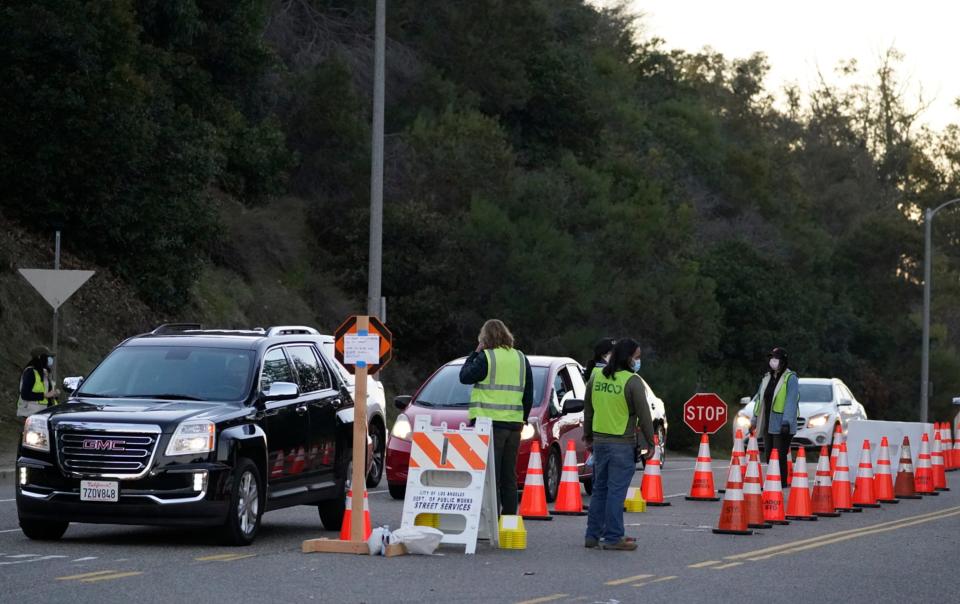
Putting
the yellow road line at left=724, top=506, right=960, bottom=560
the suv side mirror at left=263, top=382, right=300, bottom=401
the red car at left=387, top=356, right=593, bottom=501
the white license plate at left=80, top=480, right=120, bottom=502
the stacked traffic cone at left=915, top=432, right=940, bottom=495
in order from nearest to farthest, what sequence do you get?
1. the white license plate at left=80, top=480, right=120, bottom=502
2. the suv side mirror at left=263, top=382, right=300, bottom=401
3. the yellow road line at left=724, top=506, right=960, bottom=560
4. the red car at left=387, top=356, right=593, bottom=501
5. the stacked traffic cone at left=915, top=432, right=940, bottom=495

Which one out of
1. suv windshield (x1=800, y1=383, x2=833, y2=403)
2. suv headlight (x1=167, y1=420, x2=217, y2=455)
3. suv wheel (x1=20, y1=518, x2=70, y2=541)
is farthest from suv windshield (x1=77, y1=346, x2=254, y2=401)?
suv windshield (x1=800, y1=383, x2=833, y2=403)

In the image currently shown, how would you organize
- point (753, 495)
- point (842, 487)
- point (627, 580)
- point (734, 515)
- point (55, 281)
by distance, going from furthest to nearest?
point (55, 281) < point (842, 487) < point (753, 495) < point (734, 515) < point (627, 580)

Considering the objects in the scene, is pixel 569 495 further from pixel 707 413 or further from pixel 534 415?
pixel 707 413

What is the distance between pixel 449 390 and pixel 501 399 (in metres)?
5.23

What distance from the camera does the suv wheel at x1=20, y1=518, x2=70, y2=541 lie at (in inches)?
550

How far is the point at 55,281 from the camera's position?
23828mm

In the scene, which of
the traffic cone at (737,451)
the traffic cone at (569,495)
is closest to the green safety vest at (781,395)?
the traffic cone at (737,451)

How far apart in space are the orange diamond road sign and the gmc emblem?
6.22 ft

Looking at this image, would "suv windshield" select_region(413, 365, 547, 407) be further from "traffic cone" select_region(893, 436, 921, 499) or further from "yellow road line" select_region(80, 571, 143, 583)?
"yellow road line" select_region(80, 571, 143, 583)

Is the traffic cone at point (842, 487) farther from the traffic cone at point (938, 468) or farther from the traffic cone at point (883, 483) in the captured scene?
the traffic cone at point (938, 468)

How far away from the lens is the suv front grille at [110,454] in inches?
530

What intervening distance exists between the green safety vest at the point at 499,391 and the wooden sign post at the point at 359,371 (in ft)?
5.08

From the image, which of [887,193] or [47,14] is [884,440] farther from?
[887,193]

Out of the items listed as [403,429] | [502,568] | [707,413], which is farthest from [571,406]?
[502,568]
